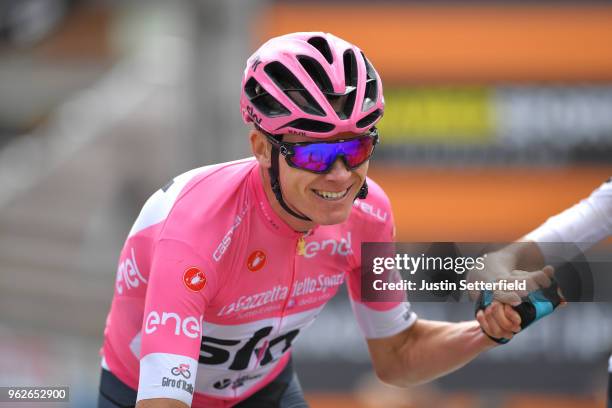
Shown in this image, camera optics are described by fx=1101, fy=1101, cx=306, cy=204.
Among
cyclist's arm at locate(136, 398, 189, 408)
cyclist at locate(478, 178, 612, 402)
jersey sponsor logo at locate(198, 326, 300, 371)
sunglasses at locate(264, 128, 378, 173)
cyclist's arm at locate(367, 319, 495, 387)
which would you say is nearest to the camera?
cyclist's arm at locate(136, 398, 189, 408)

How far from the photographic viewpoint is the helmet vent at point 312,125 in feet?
14.1

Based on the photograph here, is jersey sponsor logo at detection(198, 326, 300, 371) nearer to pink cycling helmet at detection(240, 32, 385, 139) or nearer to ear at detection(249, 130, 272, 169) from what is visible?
ear at detection(249, 130, 272, 169)

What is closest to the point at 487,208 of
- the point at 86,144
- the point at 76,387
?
the point at 76,387

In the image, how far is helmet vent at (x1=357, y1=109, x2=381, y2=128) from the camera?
4.36 metres

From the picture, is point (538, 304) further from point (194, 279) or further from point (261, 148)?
point (194, 279)

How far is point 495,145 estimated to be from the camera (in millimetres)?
12672

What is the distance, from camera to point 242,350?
4.92 m

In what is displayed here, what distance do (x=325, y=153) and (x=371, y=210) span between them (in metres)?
0.70

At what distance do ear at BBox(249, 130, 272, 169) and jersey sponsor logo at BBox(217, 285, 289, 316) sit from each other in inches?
22.4

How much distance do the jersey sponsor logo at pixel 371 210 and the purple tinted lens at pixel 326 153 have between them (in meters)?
0.55

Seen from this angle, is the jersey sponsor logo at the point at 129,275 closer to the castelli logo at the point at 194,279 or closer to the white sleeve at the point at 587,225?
the castelli logo at the point at 194,279

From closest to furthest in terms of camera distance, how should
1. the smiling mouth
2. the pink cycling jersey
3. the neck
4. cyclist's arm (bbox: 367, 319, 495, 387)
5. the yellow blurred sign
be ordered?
the pink cycling jersey < the smiling mouth < the neck < cyclist's arm (bbox: 367, 319, 495, 387) < the yellow blurred sign

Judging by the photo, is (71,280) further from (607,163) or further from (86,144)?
(607,163)

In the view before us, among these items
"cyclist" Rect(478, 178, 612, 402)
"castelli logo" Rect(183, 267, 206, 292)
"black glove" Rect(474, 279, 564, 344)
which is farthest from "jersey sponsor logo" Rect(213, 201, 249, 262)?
"black glove" Rect(474, 279, 564, 344)
